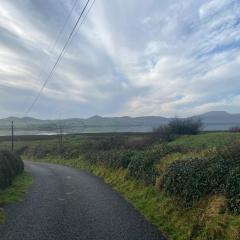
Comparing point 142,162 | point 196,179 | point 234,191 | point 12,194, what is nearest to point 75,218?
point 196,179

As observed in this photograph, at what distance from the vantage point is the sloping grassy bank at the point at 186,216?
10.7 metres

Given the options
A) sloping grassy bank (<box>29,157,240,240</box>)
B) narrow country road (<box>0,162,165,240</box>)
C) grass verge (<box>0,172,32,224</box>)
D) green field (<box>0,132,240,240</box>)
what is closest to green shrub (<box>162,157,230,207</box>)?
green field (<box>0,132,240,240</box>)

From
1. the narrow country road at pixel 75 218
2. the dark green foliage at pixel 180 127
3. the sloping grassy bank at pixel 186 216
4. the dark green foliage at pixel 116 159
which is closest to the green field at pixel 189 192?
the sloping grassy bank at pixel 186 216

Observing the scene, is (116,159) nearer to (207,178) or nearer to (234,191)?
(207,178)

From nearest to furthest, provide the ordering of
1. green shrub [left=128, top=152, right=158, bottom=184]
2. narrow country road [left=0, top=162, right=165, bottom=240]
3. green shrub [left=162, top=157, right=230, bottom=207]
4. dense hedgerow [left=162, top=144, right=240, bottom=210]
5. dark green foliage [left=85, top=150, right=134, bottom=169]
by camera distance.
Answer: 1. narrow country road [left=0, top=162, right=165, bottom=240]
2. dense hedgerow [left=162, top=144, right=240, bottom=210]
3. green shrub [left=162, top=157, right=230, bottom=207]
4. green shrub [left=128, top=152, right=158, bottom=184]
5. dark green foliage [left=85, top=150, right=134, bottom=169]

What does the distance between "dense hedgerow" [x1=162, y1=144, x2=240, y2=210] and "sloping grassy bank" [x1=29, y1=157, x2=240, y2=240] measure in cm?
33

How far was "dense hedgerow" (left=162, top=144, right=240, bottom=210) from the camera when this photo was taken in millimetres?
→ 12140

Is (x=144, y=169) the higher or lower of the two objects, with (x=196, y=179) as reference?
lower

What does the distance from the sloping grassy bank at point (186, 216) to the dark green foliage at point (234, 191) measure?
223 millimetres

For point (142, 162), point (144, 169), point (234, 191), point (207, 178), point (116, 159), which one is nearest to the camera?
point (234, 191)

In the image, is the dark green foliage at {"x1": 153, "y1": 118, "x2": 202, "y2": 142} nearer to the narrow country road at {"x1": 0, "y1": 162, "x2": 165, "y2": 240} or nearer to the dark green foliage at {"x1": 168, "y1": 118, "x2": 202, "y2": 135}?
the dark green foliage at {"x1": 168, "y1": 118, "x2": 202, "y2": 135}

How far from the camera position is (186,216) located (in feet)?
43.5

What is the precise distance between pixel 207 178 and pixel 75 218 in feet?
16.7

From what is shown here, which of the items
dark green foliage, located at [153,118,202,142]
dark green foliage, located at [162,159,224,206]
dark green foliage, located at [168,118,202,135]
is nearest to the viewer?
dark green foliage, located at [162,159,224,206]
